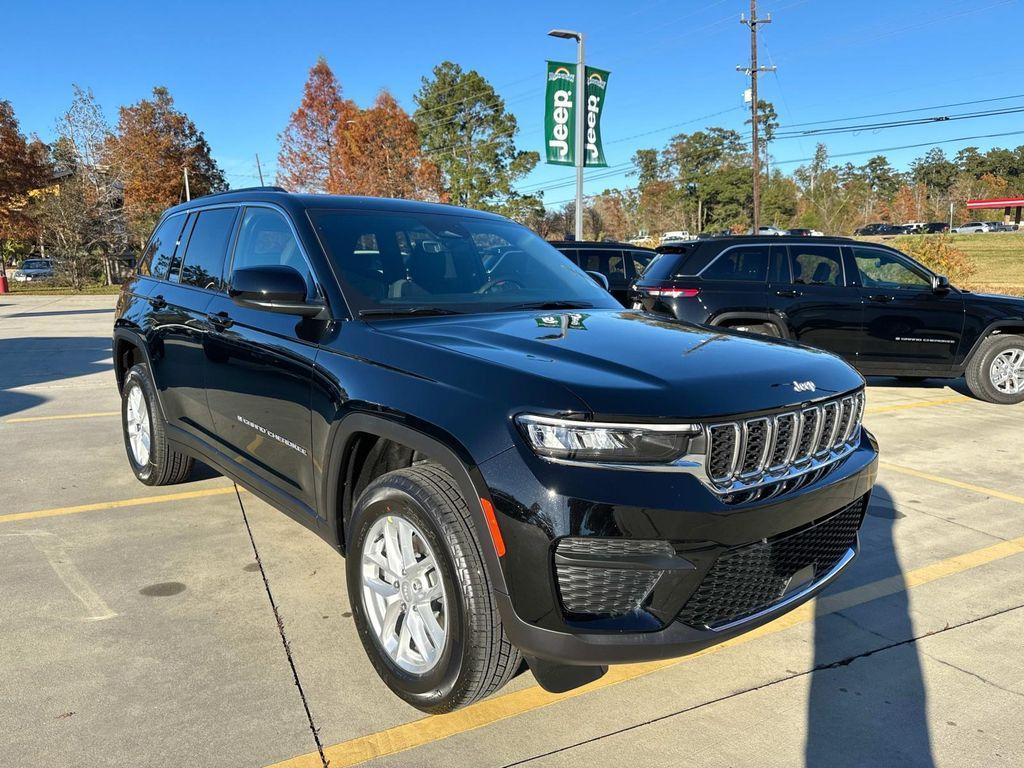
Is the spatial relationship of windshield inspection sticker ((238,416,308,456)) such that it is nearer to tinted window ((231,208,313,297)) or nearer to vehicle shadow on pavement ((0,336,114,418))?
tinted window ((231,208,313,297))

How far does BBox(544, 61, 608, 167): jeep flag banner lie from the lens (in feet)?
55.9

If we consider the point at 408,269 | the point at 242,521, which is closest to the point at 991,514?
the point at 408,269

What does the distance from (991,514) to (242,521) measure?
4669 millimetres

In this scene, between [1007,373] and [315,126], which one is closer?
[1007,373]

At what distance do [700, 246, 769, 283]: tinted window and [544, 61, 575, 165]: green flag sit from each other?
8953 mm

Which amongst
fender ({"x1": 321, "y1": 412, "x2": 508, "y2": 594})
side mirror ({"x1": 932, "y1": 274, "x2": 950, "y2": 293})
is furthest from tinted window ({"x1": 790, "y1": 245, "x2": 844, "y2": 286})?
fender ({"x1": 321, "y1": 412, "x2": 508, "y2": 594})

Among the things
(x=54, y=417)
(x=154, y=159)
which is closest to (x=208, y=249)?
(x=54, y=417)

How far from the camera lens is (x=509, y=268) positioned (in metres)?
3.92

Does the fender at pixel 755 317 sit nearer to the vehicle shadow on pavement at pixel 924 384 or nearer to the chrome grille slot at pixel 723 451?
the vehicle shadow on pavement at pixel 924 384

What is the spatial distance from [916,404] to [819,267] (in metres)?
1.92

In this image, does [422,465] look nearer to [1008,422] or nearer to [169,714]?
[169,714]

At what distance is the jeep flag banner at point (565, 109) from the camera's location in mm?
17047

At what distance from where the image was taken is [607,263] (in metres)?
12.9

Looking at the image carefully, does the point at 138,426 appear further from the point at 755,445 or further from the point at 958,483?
the point at 958,483
